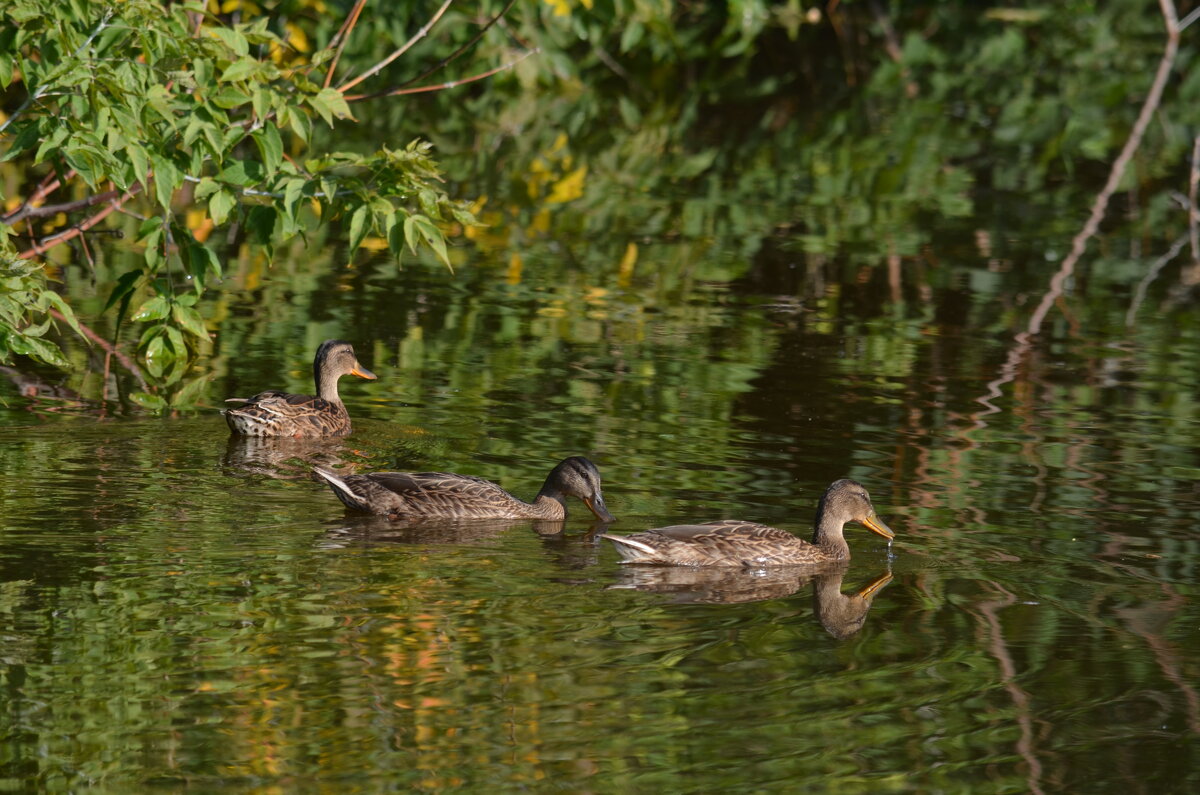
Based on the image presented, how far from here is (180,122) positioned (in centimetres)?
1091

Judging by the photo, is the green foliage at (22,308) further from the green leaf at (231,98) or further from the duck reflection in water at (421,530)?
the duck reflection in water at (421,530)

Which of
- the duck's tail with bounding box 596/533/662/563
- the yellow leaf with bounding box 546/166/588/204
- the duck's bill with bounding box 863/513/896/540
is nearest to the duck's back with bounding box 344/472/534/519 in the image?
the duck's tail with bounding box 596/533/662/563

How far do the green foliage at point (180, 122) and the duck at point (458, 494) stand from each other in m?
1.37

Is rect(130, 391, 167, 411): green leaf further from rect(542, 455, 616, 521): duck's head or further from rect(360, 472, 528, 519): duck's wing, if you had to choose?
rect(542, 455, 616, 521): duck's head

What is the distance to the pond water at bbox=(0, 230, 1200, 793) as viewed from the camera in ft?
25.1

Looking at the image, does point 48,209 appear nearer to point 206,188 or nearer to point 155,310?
point 155,310

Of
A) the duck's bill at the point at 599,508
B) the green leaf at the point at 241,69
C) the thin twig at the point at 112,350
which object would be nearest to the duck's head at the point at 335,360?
the thin twig at the point at 112,350

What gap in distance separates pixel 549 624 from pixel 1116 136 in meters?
26.2

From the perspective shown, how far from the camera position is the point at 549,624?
904 cm

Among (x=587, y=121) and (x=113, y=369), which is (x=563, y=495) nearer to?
(x=113, y=369)

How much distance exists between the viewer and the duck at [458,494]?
11.0m

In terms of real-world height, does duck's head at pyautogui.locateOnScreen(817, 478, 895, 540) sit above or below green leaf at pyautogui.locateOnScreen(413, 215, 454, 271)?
below

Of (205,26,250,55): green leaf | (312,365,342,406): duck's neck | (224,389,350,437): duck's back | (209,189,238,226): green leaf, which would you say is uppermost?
(205,26,250,55): green leaf

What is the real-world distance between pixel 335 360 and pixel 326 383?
0.22 m
